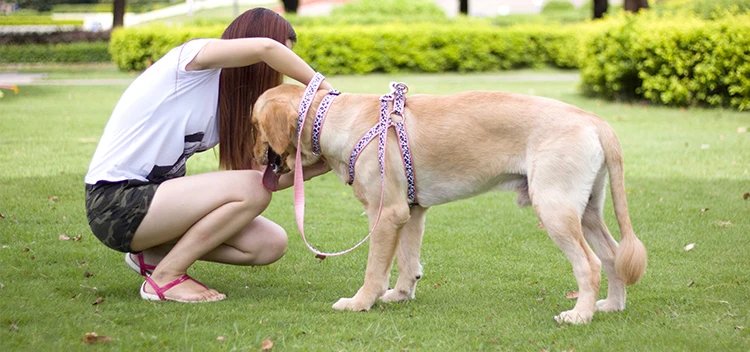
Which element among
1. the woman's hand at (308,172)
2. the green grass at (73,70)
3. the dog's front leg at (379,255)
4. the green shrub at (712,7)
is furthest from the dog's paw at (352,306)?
the green grass at (73,70)

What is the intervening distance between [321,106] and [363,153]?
0.35m

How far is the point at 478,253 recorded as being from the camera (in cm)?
557

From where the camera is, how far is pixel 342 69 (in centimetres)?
2372

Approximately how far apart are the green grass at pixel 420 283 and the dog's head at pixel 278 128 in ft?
2.56

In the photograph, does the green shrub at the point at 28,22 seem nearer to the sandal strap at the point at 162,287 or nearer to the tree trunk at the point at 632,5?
the tree trunk at the point at 632,5

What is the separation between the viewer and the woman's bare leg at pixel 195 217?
423 cm

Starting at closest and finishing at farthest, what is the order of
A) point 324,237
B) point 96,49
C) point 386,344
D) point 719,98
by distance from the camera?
1. point 386,344
2. point 324,237
3. point 719,98
4. point 96,49

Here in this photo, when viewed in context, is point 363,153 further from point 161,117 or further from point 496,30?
point 496,30

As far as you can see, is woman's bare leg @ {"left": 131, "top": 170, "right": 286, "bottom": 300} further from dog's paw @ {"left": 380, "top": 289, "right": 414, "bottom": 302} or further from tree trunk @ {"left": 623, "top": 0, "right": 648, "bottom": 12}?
tree trunk @ {"left": 623, "top": 0, "right": 648, "bottom": 12}

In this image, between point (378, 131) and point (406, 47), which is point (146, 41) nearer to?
point (406, 47)

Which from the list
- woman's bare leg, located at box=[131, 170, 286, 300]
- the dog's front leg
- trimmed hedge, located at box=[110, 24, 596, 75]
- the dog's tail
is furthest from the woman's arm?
trimmed hedge, located at box=[110, 24, 596, 75]

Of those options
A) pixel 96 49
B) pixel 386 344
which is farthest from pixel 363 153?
pixel 96 49

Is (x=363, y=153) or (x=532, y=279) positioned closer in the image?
(x=363, y=153)

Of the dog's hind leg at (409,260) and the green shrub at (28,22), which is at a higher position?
the green shrub at (28,22)
